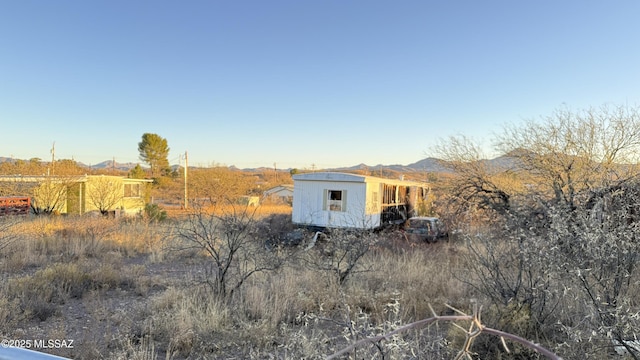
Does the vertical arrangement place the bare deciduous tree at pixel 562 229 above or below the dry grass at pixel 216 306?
above

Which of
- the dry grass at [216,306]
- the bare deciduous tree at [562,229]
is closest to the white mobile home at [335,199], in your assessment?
the bare deciduous tree at [562,229]

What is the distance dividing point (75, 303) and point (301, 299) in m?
3.27

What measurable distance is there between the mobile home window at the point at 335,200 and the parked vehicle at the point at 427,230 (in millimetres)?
3209

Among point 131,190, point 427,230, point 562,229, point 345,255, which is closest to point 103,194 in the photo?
point 131,190

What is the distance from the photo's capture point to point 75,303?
5.16 metres

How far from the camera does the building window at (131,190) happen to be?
2093 cm

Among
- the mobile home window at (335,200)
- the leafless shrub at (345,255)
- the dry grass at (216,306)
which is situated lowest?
the dry grass at (216,306)

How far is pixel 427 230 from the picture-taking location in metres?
11.4

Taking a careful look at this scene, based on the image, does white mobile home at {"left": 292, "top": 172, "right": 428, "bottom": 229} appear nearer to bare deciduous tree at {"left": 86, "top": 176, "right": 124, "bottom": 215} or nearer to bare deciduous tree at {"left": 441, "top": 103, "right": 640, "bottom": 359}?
bare deciduous tree at {"left": 441, "top": 103, "right": 640, "bottom": 359}


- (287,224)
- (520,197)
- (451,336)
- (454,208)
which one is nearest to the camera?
(451,336)

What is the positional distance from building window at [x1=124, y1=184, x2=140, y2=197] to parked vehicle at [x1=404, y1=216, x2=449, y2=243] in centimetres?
1672

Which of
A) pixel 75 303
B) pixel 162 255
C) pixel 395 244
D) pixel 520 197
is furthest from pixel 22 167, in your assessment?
pixel 520 197

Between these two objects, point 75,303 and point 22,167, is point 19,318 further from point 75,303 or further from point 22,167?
point 22,167

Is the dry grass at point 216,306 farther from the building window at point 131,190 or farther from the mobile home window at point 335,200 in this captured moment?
the building window at point 131,190
